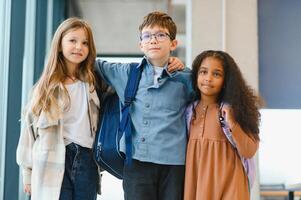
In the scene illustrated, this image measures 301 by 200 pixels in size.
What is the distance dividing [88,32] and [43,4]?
1775mm

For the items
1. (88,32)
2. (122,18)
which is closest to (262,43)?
(122,18)

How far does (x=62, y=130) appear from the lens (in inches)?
76.4

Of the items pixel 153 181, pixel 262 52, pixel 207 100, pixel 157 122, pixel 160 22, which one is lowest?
pixel 153 181

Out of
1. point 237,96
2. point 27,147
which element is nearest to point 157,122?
point 237,96

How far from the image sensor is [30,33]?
322 centimetres

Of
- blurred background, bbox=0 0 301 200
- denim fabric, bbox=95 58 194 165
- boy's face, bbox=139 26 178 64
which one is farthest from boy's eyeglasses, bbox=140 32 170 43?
blurred background, bbox=0 0 301 200

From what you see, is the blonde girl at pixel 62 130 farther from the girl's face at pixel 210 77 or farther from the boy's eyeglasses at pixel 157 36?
the girl's face at pixel 210 77

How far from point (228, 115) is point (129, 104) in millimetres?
430

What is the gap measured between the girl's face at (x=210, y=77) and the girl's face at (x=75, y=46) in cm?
55

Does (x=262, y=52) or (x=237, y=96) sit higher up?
(x=262, y=52)

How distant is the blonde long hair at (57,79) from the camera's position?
1.95 metres

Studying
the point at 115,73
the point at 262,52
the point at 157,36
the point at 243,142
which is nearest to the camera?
the point at 243,142

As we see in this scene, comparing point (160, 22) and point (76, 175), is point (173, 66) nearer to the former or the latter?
point (160, 22)

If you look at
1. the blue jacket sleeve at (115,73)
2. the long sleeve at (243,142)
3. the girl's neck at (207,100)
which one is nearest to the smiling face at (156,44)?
the blue jacket sleeve at (115,73)
